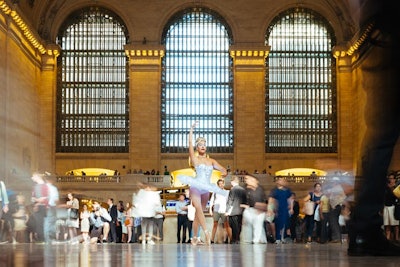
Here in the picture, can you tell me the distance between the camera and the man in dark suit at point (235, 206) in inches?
720

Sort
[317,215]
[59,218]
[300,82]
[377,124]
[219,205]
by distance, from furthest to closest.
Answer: [300,82] → [59,218] → [317,215] → [219,205] → [377,124]

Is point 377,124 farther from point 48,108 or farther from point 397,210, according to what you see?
point 48,108

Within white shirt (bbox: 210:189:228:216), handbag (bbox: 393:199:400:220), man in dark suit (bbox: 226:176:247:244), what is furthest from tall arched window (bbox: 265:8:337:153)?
handbag (bbox: 393:199:400:220)

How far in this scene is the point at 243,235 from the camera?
1758 cm

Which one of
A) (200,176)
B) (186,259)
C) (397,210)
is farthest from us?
(397,210)

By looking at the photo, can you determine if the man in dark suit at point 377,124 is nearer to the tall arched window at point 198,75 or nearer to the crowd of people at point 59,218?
the crowd of people at point 59,218

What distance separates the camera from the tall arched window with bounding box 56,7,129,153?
46469 millimetres

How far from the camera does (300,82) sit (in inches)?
1877

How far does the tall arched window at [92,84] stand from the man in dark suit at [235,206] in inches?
1088

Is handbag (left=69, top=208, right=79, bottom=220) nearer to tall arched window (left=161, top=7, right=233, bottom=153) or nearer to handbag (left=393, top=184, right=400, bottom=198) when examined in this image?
handbag (left=393, top=184, right=400, bottom=198)

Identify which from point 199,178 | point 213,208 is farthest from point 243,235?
point 199,178

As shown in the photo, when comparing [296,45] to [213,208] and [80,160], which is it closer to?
[80,160]

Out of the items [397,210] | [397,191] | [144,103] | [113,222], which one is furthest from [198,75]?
[397,191]

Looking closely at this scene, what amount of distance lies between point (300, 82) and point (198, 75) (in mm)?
5887
